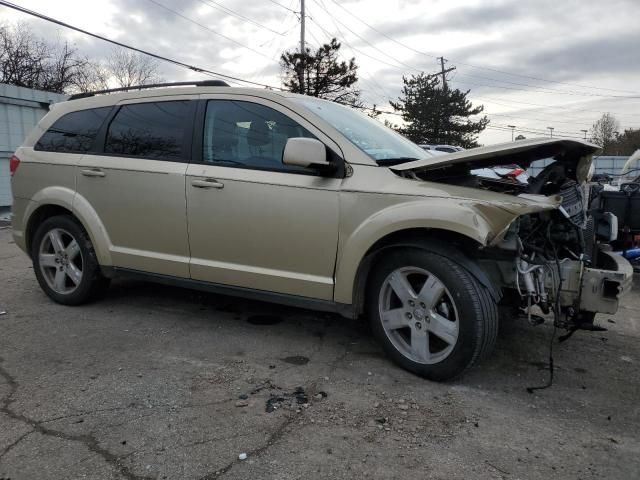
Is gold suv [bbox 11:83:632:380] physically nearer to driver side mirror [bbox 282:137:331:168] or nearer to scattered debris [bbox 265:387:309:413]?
driver side mirror [bbox 282:137:331:168]

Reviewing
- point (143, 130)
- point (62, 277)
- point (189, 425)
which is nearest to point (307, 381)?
point (189, 425)

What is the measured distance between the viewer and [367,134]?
12.3ft

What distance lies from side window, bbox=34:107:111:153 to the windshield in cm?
192

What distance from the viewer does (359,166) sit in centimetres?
→ 323

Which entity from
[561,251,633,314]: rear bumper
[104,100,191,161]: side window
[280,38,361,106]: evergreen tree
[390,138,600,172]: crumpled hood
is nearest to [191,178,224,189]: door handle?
[104,100,191,161]: side window

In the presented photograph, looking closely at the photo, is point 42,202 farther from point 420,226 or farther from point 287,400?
point 420,226

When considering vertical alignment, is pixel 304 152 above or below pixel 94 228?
above

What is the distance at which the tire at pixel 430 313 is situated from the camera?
2.86 meters

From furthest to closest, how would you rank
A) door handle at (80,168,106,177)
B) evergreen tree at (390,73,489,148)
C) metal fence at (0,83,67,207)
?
evergreen tree at (390,73,489,148) < metal fence at (0,83,67,207) < door handle at (80,168,106,177)

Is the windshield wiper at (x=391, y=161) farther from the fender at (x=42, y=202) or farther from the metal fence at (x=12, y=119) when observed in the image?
the metal fence at (x=12, y=119)

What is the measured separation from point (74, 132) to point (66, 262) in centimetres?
116

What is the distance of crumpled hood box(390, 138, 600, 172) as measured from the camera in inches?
113

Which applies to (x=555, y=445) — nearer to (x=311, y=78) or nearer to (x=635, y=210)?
(x=635, y=210)

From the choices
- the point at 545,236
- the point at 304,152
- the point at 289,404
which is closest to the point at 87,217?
the point at 304,152
